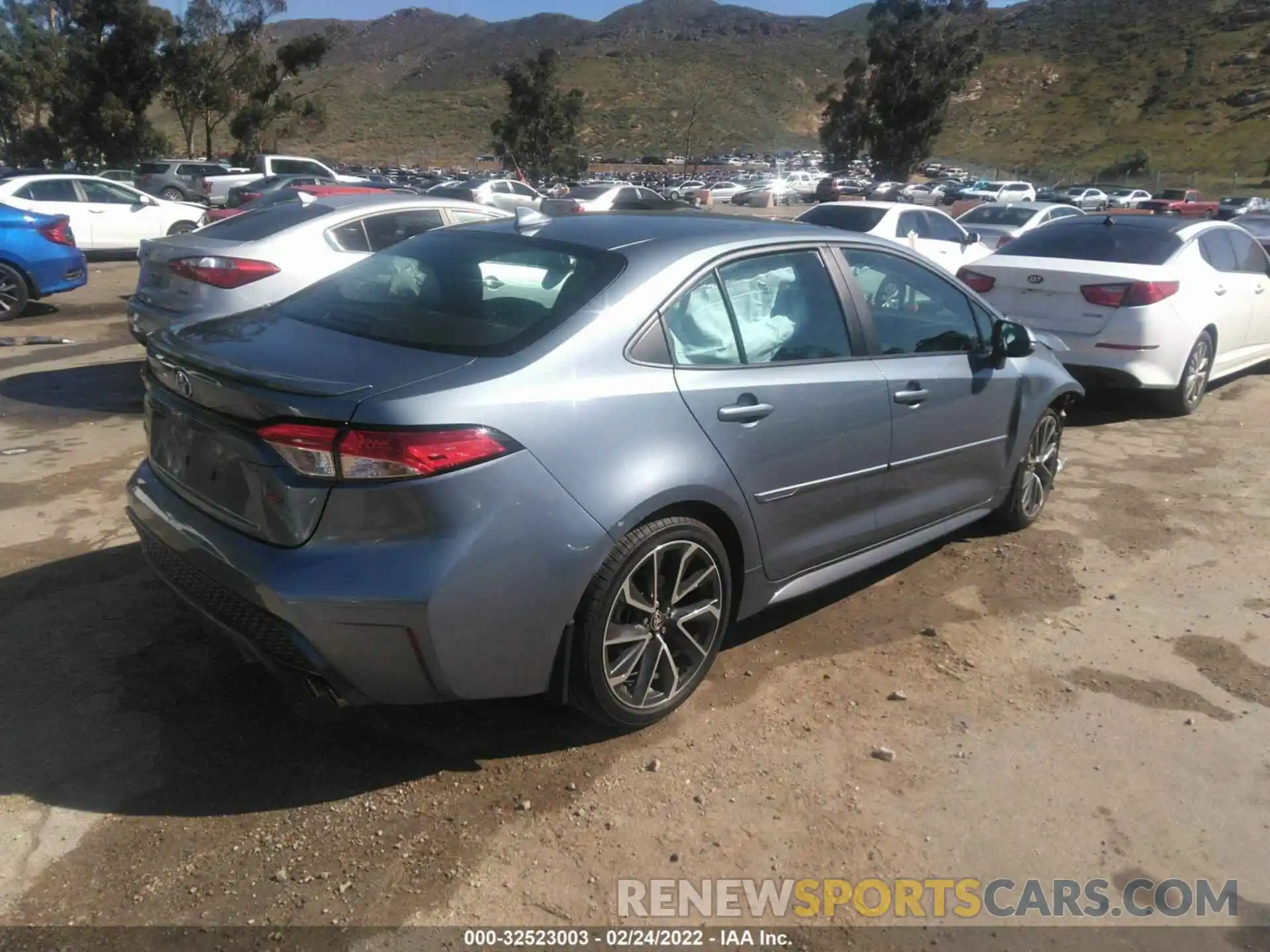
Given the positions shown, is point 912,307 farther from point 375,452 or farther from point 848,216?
point 848,216

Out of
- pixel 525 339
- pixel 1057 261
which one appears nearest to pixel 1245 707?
pixel 525 339

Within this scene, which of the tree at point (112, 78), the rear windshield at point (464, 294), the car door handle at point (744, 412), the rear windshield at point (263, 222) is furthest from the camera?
the tree at point (112, 78)

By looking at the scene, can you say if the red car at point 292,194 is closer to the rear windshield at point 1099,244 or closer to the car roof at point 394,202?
the car roof at point 394,202

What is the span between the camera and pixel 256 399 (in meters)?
2.87

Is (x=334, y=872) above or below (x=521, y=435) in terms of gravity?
below

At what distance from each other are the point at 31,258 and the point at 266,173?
18.4 meters

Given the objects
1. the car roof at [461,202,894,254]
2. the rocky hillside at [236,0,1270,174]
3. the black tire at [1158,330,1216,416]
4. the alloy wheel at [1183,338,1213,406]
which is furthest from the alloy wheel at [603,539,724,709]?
the rocky hillside at [236,0,1270,174]

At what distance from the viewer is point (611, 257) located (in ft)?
11.4

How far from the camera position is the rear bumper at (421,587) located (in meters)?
2.74

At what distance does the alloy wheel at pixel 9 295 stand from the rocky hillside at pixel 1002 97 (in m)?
61.8

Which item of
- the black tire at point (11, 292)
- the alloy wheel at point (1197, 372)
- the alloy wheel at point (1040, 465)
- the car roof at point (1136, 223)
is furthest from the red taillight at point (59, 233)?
the alloy wheel at point (1197, 372)

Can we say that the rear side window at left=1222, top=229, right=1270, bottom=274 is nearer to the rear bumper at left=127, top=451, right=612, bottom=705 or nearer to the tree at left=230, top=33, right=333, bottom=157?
the rear bumper at left=127, top=451, right=612, bottom=705

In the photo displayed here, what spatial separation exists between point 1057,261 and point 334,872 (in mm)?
7177

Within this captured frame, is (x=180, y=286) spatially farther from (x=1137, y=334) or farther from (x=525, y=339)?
(x=1137, y=334)
